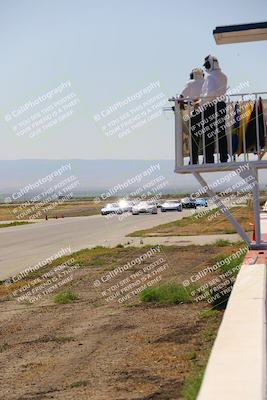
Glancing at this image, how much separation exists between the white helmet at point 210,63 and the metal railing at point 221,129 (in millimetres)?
495

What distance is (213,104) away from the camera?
906 cm

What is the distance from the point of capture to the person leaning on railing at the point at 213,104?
29.8ft

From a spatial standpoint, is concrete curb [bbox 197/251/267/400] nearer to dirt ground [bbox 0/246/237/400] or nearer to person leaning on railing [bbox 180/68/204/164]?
dirt ground [bbox 0/246/237/400]

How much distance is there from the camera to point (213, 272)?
15.5 meters

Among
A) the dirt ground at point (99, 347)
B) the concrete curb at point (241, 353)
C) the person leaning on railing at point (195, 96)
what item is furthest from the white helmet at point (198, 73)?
the concrete curb at point (241, 353)

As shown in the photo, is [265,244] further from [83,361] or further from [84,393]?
[84,393]

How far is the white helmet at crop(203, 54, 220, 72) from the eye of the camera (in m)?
9.20

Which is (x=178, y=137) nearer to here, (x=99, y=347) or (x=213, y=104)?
(x=213, y=104)

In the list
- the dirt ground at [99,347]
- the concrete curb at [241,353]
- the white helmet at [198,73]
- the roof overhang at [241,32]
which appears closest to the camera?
the concrete curb at [241,353]

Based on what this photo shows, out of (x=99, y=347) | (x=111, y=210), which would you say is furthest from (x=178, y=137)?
(x=111, y=210)

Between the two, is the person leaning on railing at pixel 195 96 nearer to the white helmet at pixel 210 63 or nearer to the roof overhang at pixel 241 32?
the white helmet at pixel 210 63

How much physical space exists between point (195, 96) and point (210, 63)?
55cm

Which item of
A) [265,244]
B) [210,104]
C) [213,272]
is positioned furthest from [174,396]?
[213,272]

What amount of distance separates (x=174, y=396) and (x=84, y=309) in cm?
628
